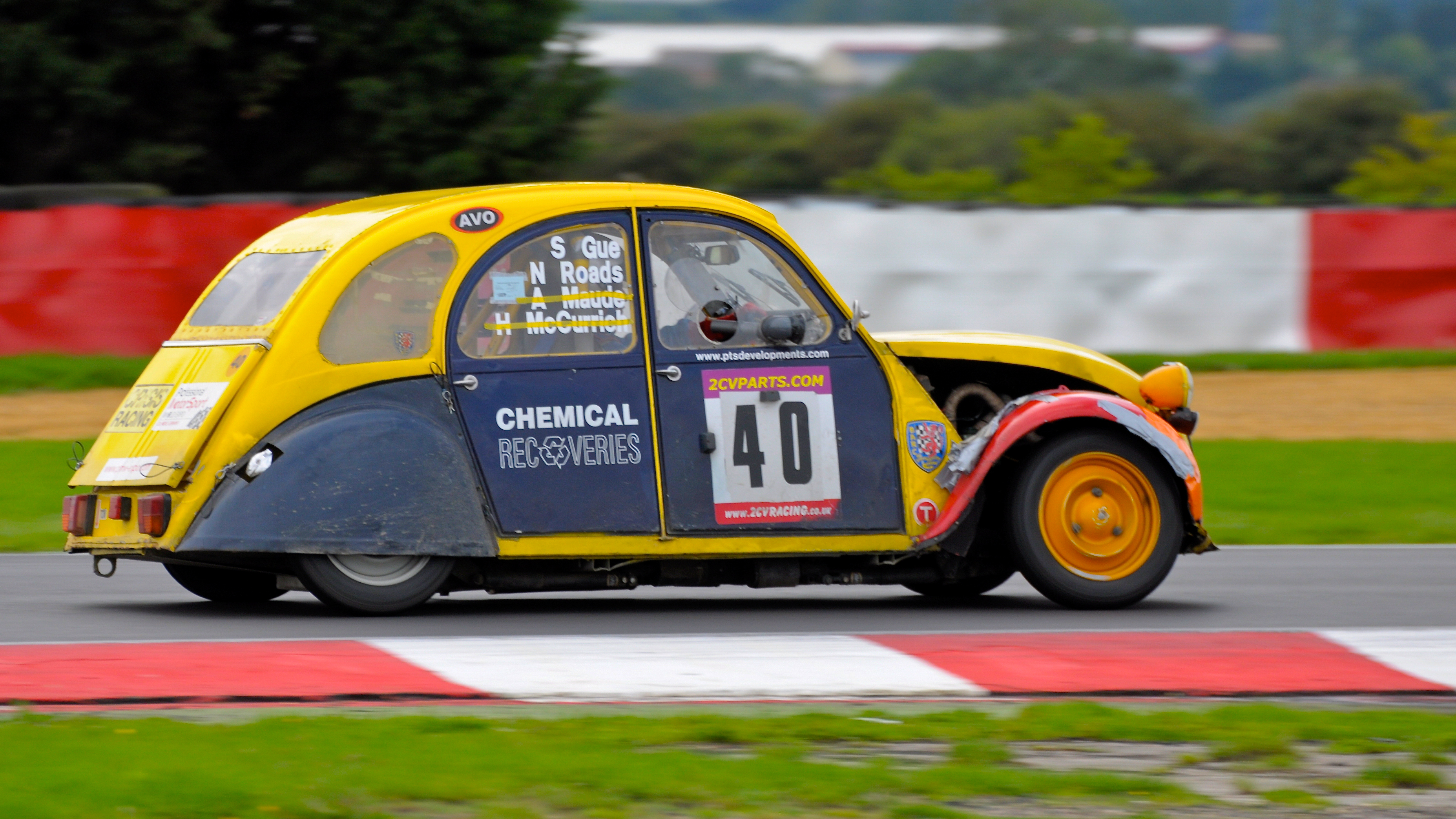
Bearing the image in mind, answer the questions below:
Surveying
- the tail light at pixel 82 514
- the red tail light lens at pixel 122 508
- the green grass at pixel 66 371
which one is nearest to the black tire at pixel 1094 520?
the red tail light lens at pixel 122 508

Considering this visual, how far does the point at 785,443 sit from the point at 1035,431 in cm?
113

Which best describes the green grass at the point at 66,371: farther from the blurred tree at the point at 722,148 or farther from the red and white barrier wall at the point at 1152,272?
the blurred tree at the point at 722,148

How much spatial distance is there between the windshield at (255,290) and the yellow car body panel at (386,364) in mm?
43

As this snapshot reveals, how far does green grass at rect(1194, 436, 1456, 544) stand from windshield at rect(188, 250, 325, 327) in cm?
599

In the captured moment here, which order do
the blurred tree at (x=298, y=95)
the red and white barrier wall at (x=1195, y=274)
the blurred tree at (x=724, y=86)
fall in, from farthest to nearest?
the blurred tree at (x=724, y=86) → the blurred tree at (x=298, y=95) → the red and white barrier wall at (x=1195, y=274)

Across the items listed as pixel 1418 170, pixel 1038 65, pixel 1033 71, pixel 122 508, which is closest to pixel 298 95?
pixel 122 508

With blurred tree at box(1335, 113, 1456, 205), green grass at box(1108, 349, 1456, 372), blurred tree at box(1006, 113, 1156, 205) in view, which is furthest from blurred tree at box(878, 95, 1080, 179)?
green grass at box(1108, 349, 1456, 372)

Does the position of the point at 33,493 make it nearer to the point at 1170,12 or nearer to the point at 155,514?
the point at 155,514

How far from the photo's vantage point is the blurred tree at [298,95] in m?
21.8

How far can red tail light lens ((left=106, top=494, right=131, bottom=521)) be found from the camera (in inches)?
287

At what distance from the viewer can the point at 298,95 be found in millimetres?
23688

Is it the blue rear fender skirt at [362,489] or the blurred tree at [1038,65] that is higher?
the blurred tree at [1038,65]

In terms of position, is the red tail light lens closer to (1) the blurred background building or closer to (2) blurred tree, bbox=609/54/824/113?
(1) the blurred background building

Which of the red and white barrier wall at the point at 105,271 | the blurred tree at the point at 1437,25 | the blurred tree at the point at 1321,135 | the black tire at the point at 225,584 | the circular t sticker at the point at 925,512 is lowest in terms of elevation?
the black tire at the point at 225,584
